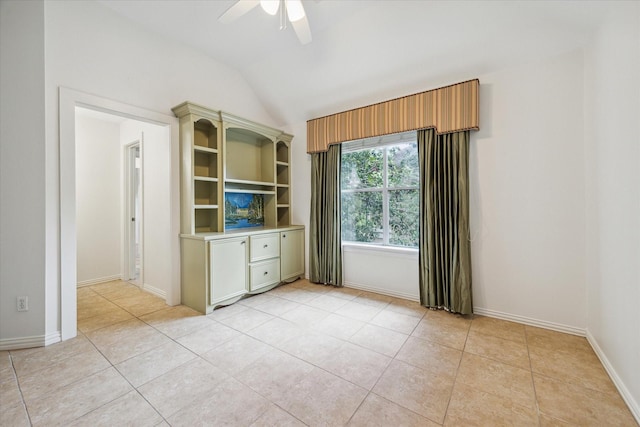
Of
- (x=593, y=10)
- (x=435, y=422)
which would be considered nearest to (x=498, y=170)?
(x=593, y=10)

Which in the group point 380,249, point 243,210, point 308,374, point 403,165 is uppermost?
point 403,165

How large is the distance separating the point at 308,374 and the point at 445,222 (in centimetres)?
200

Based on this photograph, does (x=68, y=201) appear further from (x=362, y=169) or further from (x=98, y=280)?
(x=362, y=169)

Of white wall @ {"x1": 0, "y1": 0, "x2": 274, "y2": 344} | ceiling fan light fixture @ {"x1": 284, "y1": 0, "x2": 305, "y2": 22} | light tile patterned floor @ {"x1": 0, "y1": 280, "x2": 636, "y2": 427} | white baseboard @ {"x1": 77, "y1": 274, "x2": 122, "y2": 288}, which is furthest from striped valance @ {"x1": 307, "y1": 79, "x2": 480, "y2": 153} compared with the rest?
white baseboard @ {"x1": 77, "y1": 274, "x2": 122, "y2": 288}

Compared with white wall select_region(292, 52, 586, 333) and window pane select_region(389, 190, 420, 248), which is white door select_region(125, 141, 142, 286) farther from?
white wall select_region(292, 52, 586, 333)

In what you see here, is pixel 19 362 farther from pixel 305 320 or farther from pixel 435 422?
pixel 435 422

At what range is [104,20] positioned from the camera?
2578mm

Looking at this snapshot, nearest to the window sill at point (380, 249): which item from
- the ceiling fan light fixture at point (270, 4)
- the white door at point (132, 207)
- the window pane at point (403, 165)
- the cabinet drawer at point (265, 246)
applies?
the window pane at point (403, 165)

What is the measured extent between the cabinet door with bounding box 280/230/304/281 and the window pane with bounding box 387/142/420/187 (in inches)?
62.6

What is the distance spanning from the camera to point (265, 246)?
3510 millimetres

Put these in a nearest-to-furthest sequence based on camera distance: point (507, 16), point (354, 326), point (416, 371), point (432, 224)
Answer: point (416, 371) < point (507, 16) < point (354, 326) < point (432, 224)

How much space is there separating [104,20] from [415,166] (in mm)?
3610

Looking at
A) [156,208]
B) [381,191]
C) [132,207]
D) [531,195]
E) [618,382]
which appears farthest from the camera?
[132,207]

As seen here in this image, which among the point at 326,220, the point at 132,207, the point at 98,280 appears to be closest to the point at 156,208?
the point at 132,207
